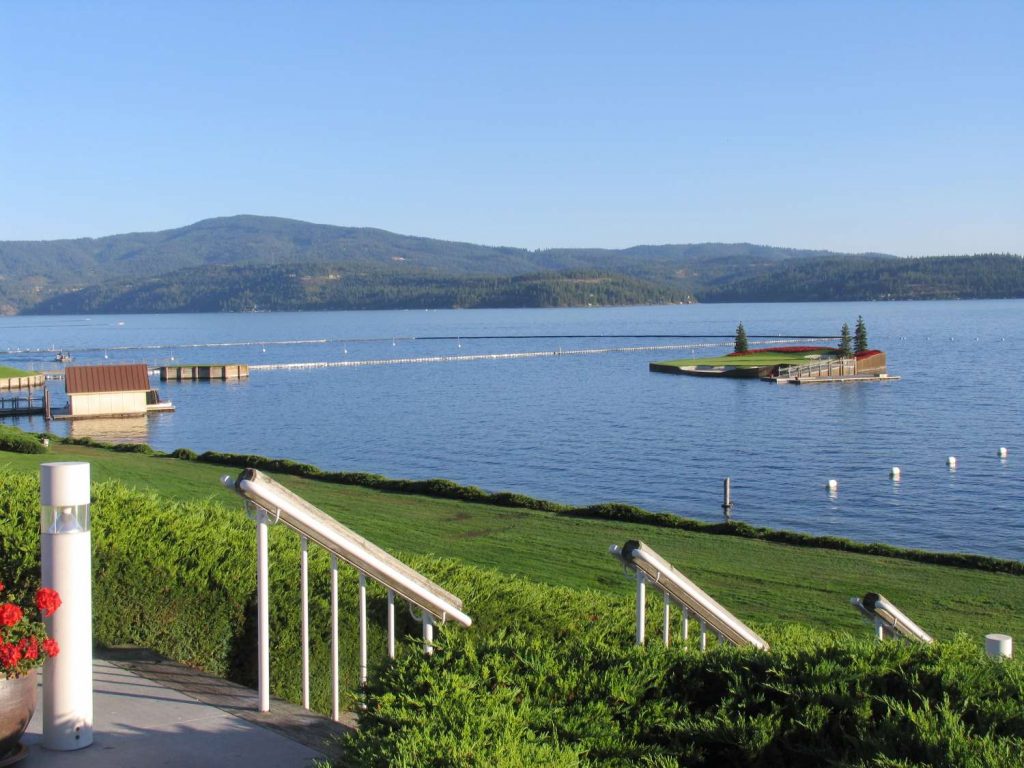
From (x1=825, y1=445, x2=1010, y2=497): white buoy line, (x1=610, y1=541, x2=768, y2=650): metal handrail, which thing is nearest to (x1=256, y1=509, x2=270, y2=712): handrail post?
(x1=610, y1=541, x2=768, y2=650): metal handrail

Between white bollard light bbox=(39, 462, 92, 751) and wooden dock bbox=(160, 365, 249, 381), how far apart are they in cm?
9285

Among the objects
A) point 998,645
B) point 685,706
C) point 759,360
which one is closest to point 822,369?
point 759,360

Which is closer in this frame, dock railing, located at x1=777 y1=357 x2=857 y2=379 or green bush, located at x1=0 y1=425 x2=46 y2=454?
green bush, located at x1=0 y1=425 x2=46 y2=454

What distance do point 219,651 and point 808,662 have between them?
12.2ft

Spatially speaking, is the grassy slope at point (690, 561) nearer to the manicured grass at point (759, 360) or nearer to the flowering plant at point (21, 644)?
the flowering plant at point (21, 644)

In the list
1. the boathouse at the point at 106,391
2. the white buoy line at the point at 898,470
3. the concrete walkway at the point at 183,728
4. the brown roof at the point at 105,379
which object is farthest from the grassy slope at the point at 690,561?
the brown roof at the point at 105,379

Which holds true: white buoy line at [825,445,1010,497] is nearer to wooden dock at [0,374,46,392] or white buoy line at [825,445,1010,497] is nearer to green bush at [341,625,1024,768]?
green bush at [341,625,1024,768]

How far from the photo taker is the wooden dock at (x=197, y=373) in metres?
94.6

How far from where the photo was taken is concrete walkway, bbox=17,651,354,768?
184 inches

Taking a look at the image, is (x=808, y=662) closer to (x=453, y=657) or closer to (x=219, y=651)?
(x=453, y=657)

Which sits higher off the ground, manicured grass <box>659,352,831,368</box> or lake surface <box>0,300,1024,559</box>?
manicured grass <box>659,352,831,368</box>

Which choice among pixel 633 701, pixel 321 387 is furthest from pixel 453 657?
pixel 321 387

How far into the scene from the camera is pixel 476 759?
3262mm

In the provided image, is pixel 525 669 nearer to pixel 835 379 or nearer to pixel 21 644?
pixel 21 644
